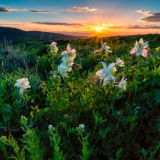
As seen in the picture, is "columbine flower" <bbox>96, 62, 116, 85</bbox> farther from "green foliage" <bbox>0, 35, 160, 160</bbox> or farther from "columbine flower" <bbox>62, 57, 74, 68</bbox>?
"columbine flower" <bbox>62, 57, 74, 68</bbox>

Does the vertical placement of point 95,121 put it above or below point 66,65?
below

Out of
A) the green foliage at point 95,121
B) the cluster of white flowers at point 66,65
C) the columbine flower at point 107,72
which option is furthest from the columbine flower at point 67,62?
the columbine flower at point 107,72

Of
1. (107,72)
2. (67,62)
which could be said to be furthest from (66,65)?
(107,72)

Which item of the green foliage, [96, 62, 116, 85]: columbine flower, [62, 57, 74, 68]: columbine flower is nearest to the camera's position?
[96, 62, 116, 85]: columbine flower

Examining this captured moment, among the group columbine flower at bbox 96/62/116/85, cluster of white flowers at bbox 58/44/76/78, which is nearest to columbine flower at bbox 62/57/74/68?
cluster of white flowers at bbox 58/44/76/78

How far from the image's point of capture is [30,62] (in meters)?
8.46

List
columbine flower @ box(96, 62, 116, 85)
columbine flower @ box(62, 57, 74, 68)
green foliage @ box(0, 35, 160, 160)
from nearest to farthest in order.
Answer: columbine flower @ box(96, 62, 116, 85) < green foliage @ box(0, 35, 160, 160) < columbine flower @ box(62, 57, 74, 68)

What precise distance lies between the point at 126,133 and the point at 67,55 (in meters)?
1.06

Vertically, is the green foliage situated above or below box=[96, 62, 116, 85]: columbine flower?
below

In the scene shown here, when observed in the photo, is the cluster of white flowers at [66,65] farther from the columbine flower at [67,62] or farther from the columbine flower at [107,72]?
the columbine flower at [107,72]

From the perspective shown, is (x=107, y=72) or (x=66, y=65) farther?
(x=66, y=65)

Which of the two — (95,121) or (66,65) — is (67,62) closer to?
(66,65)

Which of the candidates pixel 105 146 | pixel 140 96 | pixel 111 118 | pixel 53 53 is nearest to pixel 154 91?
pixel 140 96

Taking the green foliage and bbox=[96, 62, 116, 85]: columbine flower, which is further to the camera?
the green foliage
